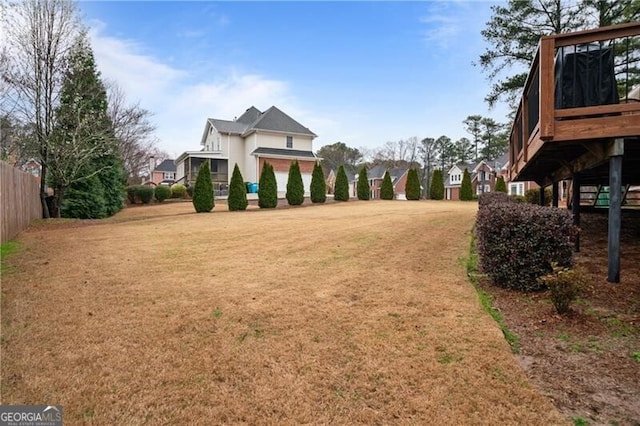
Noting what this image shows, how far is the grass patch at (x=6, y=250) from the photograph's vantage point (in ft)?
17.8

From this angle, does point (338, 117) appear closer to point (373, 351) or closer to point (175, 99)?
point (175, 99)

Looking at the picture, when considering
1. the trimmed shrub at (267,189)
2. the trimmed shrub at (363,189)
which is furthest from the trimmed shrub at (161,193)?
the trimmed shrub at (363,189)

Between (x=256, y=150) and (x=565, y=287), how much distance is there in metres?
24.0

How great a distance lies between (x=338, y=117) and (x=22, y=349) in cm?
2462

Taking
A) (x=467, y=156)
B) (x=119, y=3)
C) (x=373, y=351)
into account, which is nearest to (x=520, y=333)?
(x=373, y=351)

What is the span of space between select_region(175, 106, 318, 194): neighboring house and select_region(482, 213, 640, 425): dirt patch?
22384mm

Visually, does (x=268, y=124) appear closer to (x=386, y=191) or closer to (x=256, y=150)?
(x=256, y=150)

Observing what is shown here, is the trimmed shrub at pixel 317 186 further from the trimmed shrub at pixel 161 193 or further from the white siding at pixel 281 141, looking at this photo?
the trimmed shrub at pixel 161 193

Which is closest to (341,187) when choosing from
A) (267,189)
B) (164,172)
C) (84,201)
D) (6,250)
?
(267,189)

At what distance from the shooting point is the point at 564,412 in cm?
210

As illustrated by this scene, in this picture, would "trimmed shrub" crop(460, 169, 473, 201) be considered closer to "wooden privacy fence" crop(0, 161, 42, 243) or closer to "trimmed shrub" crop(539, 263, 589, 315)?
"trimmed shrub" crop(539, 263, 589, 315)

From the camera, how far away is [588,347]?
114 inches

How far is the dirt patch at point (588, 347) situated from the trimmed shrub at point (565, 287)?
12 centimetres

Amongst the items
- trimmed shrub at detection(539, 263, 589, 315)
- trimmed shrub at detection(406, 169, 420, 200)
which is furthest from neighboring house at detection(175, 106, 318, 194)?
trimmed shrub at detection(539, 263, 589, 315)
